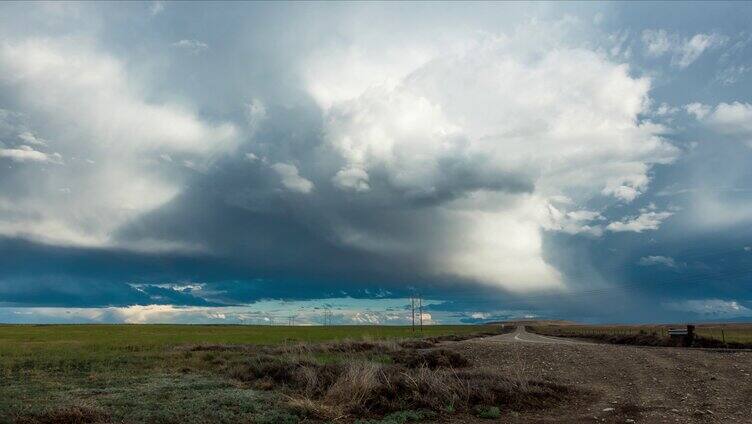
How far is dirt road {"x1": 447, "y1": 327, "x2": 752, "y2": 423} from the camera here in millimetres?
14938

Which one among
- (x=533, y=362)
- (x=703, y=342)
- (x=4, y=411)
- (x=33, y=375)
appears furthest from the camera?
(x=703, y=342)

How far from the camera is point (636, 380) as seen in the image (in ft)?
70.0

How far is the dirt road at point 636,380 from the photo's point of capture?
49.0 feet

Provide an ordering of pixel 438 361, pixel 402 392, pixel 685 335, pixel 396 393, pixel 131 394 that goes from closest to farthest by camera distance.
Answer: pixel 396 393 < pixel 402 392 < pixel 131 394 < pixel 438 361 < pixel 685 335

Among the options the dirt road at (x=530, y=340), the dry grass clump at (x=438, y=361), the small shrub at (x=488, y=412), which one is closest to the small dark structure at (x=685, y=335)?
the dirt road at (x=530, y=340)

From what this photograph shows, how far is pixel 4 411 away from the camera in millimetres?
14695

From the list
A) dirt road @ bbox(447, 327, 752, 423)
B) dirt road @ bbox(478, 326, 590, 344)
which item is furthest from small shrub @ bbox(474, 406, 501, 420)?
dirt road @ bbox(478, 326, 590, 344)

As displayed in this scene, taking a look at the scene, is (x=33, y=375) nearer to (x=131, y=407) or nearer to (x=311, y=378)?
(x=131, y=407)

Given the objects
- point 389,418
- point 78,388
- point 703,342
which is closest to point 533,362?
point 389,418

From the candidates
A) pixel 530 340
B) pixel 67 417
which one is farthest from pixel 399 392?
pixel 530 340

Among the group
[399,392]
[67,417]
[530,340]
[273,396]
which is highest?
[67,417]

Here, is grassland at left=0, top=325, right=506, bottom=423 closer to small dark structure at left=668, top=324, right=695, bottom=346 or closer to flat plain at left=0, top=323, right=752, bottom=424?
flat plain at left=0, top=323, right=752, bottom=424

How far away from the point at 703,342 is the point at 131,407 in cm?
5060

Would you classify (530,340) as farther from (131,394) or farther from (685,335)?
(131,394)
